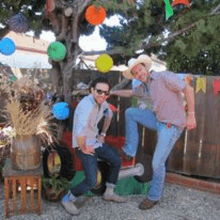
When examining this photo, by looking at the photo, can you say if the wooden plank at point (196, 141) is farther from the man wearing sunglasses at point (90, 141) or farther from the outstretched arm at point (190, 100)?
the man wearing sunglasses at point (90, 141)

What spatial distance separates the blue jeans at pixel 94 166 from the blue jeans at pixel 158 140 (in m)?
0.36

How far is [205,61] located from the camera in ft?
→ 17.8

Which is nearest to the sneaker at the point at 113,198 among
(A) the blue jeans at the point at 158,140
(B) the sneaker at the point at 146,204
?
(B) the sneaker at the point at 146,204

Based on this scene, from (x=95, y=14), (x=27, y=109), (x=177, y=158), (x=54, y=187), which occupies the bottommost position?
(x=54, y=187)

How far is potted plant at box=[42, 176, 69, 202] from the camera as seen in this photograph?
3.50m

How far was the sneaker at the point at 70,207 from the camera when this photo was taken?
3.28 meters

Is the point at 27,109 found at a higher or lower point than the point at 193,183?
higher

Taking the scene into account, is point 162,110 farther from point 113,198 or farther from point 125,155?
point 113,198

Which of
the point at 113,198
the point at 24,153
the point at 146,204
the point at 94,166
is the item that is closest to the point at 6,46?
the point at 24,153

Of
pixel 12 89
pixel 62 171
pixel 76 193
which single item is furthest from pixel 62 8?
pixel 76 193

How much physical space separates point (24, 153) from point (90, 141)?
2.31ft

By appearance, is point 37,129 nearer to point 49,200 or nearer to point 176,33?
point 49,200

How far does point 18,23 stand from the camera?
427 centimetres

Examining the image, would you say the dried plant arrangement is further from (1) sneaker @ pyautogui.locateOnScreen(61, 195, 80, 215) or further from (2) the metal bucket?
(1) sneaker @ pyautogui.locateOnScreen(61, 195, 80, 215)
